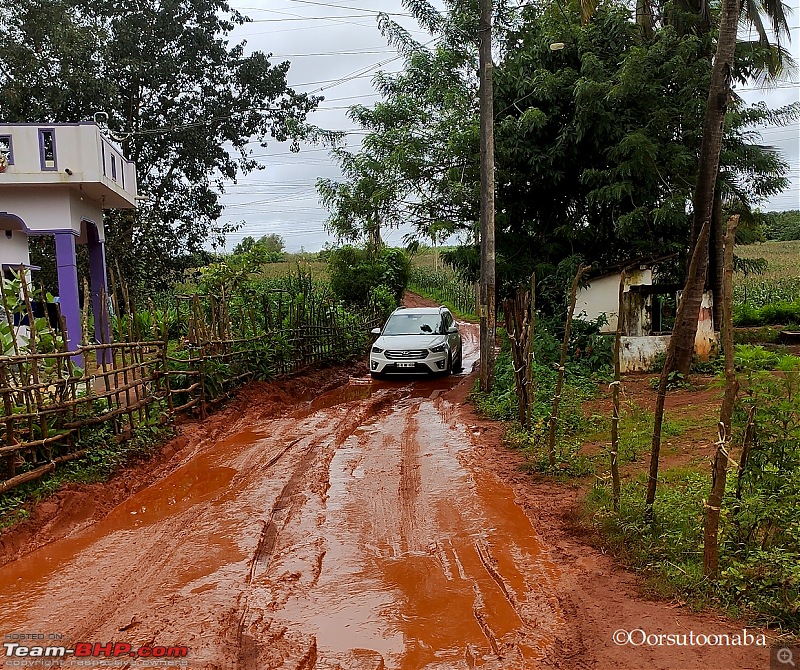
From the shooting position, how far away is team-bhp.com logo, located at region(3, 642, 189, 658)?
4.42 m

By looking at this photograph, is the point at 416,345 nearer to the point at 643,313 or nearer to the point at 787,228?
the point at 643,313

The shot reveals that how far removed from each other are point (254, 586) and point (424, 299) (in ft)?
127

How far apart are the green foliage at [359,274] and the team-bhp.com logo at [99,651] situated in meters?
22.3

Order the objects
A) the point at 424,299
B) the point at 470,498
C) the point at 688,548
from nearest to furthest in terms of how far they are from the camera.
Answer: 1. the point at 688,548
2. the point at 470,498
3. the point at 424,299

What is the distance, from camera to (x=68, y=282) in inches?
543

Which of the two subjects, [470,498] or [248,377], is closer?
[470,498]

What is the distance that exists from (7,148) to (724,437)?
13.2 metres

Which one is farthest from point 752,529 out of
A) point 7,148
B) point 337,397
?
point 7,148

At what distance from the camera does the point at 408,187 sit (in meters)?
17.2

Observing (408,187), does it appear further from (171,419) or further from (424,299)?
(424,299)

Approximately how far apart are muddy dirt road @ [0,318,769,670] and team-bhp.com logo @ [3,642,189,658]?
7 centimetres

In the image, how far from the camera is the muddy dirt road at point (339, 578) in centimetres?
448

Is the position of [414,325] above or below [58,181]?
below

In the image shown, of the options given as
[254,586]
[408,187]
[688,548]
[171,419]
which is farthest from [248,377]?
[688,548]
